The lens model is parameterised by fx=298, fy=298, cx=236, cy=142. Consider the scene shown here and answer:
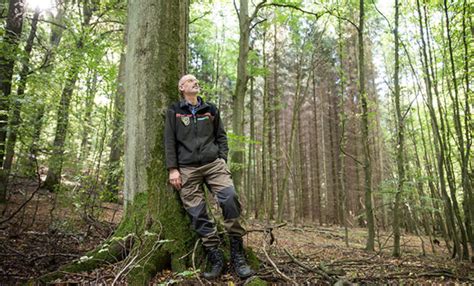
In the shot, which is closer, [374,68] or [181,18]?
[181,18]

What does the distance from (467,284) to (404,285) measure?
1089 mm

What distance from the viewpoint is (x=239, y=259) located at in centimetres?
324

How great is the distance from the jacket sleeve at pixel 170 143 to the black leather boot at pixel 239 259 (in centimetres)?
108

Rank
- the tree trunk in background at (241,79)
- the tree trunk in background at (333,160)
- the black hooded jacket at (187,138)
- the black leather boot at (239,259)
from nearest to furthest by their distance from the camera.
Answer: the black leather boot at (239,259)
the black hooded jacket at (187,138)
the tree trunk in background at (241,79)
the tree trunk in background at (333,160)

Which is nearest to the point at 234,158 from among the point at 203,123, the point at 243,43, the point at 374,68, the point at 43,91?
the point at 243,43

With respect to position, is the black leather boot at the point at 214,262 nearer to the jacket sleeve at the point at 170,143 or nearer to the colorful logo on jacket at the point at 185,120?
the jacket sleeve at the point at 170,143

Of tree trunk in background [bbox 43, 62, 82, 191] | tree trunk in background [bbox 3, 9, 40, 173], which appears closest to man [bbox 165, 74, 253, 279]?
tree trunk in background [bbox 3, 9, 40, 173]

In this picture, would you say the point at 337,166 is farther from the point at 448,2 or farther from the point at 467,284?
the point at 467,284

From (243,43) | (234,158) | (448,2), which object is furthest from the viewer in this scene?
(234,158)

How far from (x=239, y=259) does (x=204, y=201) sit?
746 millimetres

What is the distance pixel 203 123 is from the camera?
3.60m

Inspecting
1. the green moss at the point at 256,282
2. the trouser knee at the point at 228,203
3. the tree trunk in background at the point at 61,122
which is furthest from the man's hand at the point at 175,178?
the tree trunk in background at the point at 61,122

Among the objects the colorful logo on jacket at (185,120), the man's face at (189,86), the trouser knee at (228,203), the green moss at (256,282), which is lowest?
the green moss at (256,282)

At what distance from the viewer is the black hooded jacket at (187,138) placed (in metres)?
3.43
